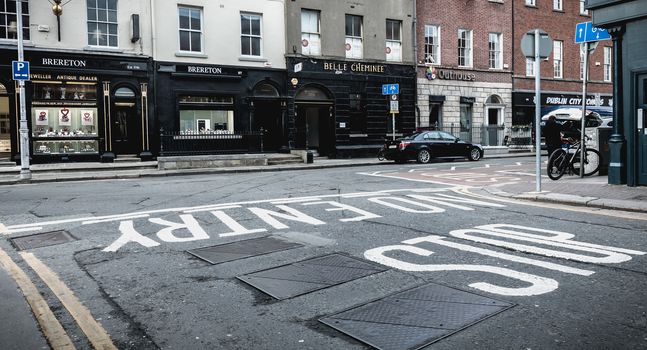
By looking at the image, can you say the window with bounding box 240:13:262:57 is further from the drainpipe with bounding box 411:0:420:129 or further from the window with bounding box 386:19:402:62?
the drainpipe with bounding box 411:0:420:129

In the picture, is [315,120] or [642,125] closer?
[642,125]

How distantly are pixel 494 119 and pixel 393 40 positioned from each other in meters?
8.92

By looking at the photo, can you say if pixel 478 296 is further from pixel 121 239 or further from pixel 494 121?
pixel 494 121

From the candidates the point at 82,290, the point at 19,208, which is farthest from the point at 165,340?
the point at 19,208

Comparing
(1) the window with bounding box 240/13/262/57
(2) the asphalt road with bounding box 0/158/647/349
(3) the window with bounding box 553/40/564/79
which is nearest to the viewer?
(2) the asphalt road with bounding box 0/158/647/349

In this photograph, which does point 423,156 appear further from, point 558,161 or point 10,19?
point 10,19

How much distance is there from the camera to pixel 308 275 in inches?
220

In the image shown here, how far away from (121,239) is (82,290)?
2.46 metres

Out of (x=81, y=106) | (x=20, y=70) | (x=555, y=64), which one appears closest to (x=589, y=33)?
(x=20, y=70)

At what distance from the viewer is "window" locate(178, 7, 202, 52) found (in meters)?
24.5

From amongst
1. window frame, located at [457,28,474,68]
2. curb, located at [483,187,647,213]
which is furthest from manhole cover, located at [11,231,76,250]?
window frame, located at [457,28,474,68]

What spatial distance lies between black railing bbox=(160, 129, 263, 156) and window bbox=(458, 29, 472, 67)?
47.0ft

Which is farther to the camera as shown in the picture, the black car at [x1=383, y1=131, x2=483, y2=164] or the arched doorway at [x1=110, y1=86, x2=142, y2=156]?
the black car at [x1=383, y1=131, x2=483, y2=164]

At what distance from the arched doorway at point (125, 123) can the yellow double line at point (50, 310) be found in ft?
57.9
